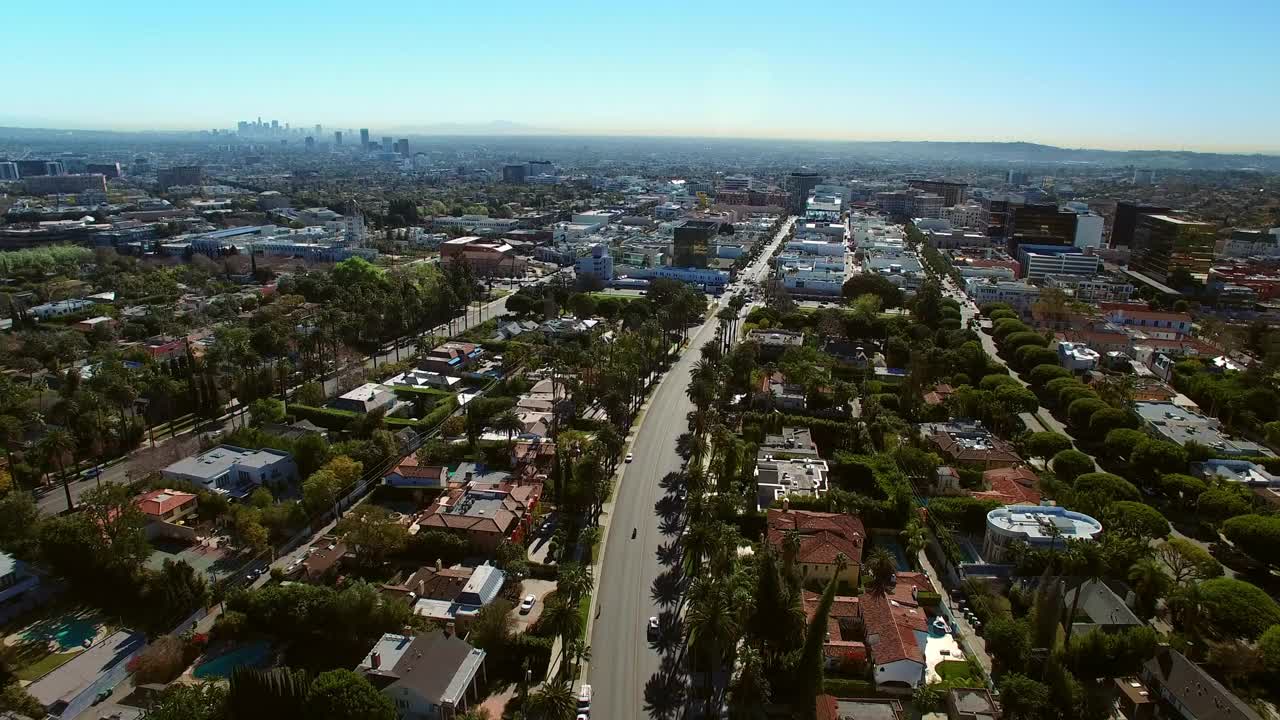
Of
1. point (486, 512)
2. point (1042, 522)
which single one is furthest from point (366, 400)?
point (1042, 522)

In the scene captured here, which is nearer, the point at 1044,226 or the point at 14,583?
the point at 14,583

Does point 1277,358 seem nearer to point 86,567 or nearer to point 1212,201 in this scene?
point 86,567

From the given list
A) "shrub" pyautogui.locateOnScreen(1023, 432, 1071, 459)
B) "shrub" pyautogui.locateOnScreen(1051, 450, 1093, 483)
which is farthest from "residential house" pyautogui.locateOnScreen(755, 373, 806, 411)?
"shrub" pyautogui.locateOnScreen(1051, 450, 1093, 483)

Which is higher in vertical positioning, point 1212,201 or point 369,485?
point 1212,201

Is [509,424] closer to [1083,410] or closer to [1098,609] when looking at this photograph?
[1098,609]

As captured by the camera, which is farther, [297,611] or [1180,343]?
[1180,343]

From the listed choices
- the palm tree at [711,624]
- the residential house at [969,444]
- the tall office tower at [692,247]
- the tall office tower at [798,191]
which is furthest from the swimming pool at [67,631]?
the tall office tower at [798,191]

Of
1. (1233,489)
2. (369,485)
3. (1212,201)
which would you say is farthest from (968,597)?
(1212,201)
